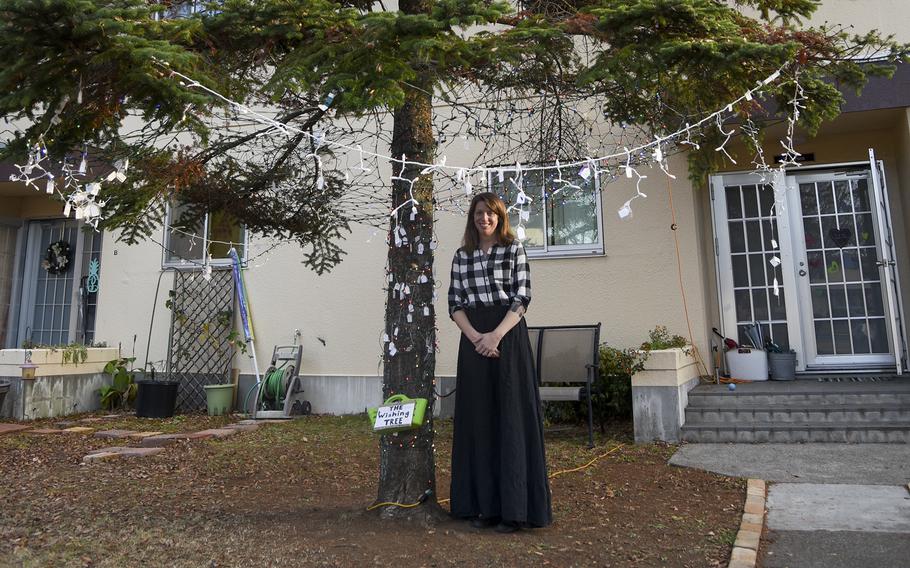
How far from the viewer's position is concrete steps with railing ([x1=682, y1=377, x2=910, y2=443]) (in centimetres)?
498

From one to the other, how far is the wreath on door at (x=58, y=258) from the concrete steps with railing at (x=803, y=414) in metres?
8.69

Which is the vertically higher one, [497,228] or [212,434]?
[497,228]

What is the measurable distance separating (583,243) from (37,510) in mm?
5145

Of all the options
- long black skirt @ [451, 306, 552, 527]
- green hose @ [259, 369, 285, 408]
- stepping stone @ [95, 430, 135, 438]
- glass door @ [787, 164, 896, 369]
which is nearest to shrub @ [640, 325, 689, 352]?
glass door @ [787, 164, 896, 369]

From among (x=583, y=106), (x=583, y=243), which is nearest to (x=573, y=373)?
(x=583, y=243)

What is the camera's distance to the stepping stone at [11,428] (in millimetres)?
6480

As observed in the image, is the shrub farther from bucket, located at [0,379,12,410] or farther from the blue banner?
bucket, located at [0,379,12,410]

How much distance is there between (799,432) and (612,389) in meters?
1.55

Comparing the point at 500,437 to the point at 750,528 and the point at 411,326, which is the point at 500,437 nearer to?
the point at 411,326

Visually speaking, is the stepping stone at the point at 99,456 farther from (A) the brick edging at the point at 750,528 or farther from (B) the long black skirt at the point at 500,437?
(A) the brick edging at the point at 750,528

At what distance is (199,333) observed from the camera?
808 centimetres

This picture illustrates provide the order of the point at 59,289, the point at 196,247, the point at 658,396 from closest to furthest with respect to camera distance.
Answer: the point at 658,396
the point at 196,247
the point at 59,289

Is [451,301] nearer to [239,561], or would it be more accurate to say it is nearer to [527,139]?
[239,561]

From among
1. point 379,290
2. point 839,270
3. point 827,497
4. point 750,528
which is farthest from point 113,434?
point 839,270
